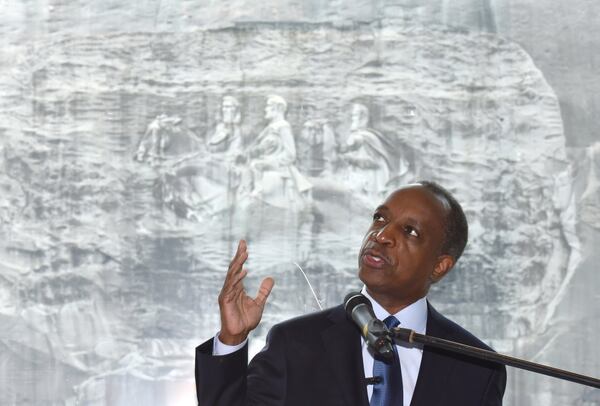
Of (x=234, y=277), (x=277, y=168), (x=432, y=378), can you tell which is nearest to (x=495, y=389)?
(x=432, y=378)

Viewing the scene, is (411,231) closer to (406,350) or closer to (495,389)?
(406,350)

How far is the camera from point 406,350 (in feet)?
5.85

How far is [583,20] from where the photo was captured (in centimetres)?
578

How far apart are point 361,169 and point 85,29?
209 cm

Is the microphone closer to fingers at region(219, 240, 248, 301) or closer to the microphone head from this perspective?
the microphone head

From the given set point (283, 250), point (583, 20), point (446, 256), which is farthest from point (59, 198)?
point (446, 256)

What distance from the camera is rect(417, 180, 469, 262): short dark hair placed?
1894 millimetres

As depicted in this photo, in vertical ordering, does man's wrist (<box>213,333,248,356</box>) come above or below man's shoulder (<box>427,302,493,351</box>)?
above

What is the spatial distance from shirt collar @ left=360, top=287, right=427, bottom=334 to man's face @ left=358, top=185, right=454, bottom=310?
0.01m

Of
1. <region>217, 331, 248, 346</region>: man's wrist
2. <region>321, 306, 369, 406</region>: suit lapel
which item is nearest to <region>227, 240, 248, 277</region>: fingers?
<region>217, 331, 248, 346</region>: man's wrist

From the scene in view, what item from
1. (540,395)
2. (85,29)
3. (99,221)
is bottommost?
(540,395)

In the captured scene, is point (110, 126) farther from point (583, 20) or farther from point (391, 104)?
point (583, 20)

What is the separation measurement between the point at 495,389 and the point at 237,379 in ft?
1.85

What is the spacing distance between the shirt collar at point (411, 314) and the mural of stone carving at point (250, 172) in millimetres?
3679
